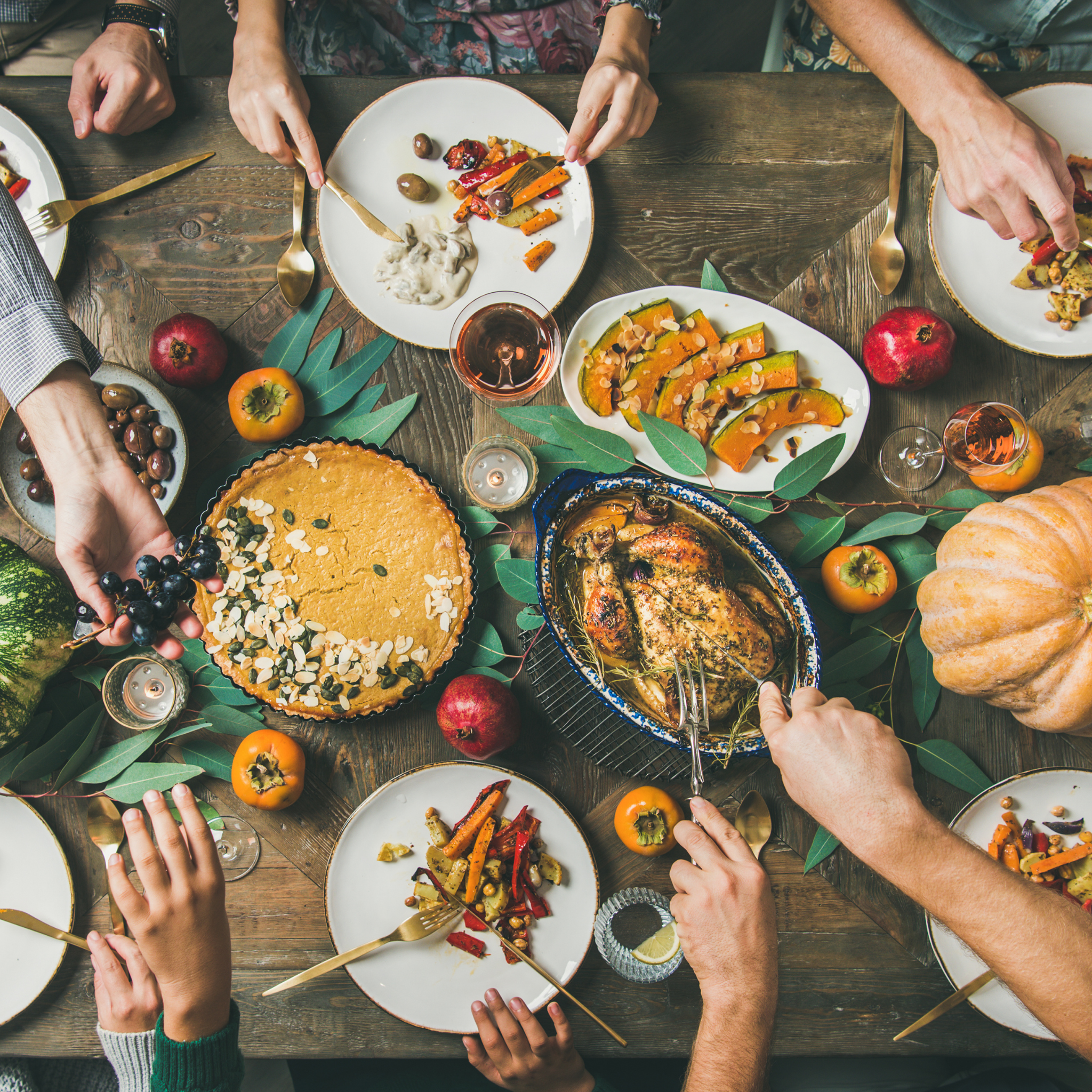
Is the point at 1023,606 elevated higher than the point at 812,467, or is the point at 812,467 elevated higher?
the point at 812,467

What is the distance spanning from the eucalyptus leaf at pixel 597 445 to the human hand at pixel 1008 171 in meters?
0.92

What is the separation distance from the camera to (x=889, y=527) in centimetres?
158

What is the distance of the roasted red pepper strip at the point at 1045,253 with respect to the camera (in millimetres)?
1553

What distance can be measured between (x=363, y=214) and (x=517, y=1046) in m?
1.84

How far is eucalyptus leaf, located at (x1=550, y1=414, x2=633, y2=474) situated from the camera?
1.54 metres

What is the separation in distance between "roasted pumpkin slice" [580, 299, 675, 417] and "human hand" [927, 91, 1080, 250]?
0.69 metres

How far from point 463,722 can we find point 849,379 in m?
1.13

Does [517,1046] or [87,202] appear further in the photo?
[87,202]

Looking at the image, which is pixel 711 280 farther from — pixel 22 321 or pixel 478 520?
pixel 22 321

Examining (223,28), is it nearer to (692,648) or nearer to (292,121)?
(292,121)

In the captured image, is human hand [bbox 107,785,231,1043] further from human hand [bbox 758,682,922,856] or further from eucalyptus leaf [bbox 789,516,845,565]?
eucalyptus leaf [bbox 789,516,845,565]

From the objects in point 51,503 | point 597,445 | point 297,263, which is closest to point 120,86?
point 297,263

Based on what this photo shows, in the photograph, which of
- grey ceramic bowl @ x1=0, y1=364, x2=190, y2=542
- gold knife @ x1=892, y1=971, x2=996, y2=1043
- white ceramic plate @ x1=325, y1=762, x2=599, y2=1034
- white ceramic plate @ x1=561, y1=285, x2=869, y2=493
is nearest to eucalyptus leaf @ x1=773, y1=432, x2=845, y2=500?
white ceramic plate @ x1=561, y1=285, x2=869, y2=493

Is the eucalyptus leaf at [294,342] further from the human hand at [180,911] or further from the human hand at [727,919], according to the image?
the human hand at [727,919]
